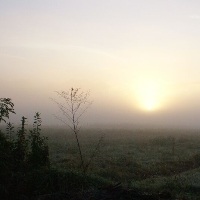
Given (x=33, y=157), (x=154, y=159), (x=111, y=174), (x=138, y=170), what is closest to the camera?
(x=33, y=157)

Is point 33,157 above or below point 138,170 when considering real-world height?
above

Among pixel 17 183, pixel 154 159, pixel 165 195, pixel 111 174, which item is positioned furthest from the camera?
pixel 154 159

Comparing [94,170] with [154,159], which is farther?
[154,159]

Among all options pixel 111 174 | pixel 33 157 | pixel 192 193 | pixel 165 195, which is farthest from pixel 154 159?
pixel 165 195

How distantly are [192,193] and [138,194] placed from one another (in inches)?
224

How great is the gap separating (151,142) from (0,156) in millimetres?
34995

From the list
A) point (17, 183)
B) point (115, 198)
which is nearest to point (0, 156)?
point (17, 183)

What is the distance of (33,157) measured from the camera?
1449 centimetres

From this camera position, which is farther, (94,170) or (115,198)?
(94,170)

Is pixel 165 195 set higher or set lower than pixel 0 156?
lower

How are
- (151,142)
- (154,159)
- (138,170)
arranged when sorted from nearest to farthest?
(138,170)
(154,159)
(151,142)

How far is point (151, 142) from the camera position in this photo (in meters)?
46.2

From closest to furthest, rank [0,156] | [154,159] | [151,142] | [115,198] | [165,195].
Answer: [115,198] < [165,195] < [0,156] < [154,159] < [151,142]

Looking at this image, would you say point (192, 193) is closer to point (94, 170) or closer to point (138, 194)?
point (138, 194)
